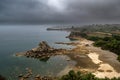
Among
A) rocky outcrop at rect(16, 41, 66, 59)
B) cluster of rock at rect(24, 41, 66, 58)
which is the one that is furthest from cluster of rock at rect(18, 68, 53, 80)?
cluster of rock at rect(24, 41, 66, 58)

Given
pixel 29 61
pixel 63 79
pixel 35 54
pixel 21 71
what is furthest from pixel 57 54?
pixel 63 79

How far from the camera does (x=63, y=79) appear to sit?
62.7 m

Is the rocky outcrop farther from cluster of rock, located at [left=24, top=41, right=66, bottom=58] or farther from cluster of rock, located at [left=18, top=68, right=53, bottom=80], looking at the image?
cluster of rock, located at [left=18, top=68, right=53, bottom=80]

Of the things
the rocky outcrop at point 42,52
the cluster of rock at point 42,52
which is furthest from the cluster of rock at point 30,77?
the cluster of rock at point 42,52

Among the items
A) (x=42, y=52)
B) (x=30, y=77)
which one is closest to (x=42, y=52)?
(x=42, y=52)

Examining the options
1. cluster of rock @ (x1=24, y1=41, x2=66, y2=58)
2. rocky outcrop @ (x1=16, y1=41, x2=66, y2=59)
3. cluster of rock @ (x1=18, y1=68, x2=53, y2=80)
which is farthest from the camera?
cluster of rock @ (x1=24, y1=41, x2=66, y2=58)

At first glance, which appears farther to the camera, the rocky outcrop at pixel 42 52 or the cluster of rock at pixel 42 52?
the cluster of rock at pixel 42 52

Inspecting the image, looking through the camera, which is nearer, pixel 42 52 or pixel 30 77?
pixel 30 77

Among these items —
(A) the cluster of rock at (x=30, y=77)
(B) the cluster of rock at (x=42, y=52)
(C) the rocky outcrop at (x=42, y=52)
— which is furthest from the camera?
(B) the cluster of rock at (x=42, y=52)

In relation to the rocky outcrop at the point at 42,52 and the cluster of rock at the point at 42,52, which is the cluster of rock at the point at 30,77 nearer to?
the rocky outcrop at the point at 42,52

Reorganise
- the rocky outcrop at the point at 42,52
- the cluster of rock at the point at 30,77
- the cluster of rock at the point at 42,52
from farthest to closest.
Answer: the cluster of rock at the point at 42,52 → the rocky outcrop at the point at 42,52 → the cluster of rock at the point at 30,77

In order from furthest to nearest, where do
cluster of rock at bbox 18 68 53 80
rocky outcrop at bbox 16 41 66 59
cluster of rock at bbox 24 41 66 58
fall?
cluster of rock at bbox 24 41 66 58
rocky outcrop at bbox 16 41 66 59
cluster of rock at bbox 18 68 53 80

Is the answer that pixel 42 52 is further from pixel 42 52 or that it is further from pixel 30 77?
pixel 30 77

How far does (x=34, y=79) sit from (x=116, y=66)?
41.3m
